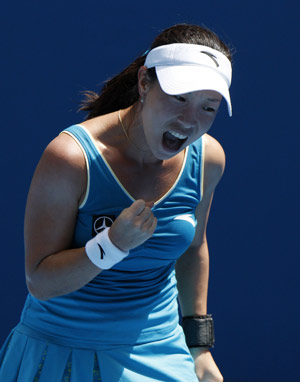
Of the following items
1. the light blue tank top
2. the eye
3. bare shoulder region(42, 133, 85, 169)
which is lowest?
the light blue tank top

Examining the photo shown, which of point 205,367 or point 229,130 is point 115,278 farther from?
point 229,130

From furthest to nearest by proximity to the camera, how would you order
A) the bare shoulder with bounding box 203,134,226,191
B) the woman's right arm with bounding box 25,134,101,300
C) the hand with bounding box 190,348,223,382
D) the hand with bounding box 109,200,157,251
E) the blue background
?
the blue background → the hand with bounding box 190,348,223,382 → the bare shoulder with bounding box 203,134,226,191 → the woman's right arm with bounding box 25,134,101,300 → the hand with bounding box 109,200,157,251

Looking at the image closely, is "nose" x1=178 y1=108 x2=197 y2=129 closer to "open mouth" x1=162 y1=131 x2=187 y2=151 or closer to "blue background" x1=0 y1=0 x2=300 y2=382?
"open mouth" x1=162 y1=131 x2=187 y2=151

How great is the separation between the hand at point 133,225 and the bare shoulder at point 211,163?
0.46 m

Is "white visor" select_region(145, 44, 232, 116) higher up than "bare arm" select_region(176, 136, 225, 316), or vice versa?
"white visor" select_region(145, 44, 232, 116)

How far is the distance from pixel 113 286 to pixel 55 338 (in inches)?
7.8

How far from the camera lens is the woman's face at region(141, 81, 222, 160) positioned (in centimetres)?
178

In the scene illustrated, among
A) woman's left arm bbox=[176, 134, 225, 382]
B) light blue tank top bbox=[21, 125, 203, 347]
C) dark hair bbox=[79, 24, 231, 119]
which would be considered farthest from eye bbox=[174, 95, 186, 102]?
woman's left arm bbox=[176, 134, 225, 382]

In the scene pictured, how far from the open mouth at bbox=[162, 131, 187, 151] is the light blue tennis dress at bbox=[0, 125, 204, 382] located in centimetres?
15

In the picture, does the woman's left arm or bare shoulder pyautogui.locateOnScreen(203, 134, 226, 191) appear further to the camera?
the woman's left arm

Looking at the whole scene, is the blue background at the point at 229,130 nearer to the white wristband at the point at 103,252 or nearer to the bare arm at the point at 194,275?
the bare arm at the point at 194,275

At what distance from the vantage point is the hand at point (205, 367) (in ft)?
7.19

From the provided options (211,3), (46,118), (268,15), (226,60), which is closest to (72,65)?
(46,118)

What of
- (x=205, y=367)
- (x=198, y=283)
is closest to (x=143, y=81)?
(x=198, y=283)
